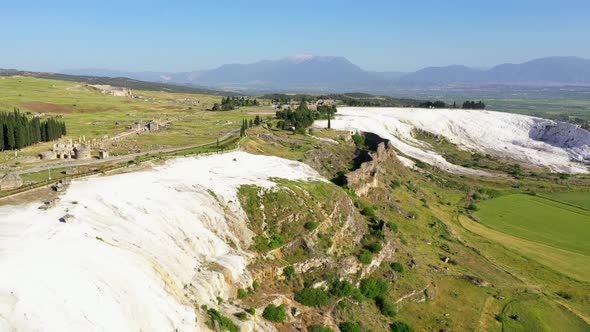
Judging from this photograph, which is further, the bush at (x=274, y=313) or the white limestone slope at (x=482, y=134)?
the white limestone slope at (x=482, y=134)

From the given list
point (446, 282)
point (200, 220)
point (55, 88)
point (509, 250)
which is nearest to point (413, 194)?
point (509, 250)

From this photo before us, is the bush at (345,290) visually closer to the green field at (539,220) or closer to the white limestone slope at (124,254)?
the white limestone slope at (124,254)

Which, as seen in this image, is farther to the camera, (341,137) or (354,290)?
(341,137)

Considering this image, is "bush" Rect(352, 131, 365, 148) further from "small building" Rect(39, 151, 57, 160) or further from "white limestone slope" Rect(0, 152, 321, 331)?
"small building" Rect(39, 151, 57, 160)

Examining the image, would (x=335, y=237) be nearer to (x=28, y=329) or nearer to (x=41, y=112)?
(x=28, y=329)

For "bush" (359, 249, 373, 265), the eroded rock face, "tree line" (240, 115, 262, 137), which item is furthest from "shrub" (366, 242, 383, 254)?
the eroded rock face

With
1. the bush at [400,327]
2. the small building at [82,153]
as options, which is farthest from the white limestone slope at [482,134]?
the bush at [400,327]
